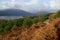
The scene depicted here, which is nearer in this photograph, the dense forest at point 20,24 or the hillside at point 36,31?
the hillside at point 36,31

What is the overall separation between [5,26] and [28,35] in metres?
3.34

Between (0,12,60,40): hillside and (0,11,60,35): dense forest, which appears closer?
(0,12,60,40): hillside

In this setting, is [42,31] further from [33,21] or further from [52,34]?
[33,21]

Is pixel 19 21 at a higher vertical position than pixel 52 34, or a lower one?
lower

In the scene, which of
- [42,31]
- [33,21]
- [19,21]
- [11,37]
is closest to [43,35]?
[42,31]

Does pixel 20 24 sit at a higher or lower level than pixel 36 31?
lower

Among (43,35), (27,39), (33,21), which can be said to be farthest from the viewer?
(33,21)

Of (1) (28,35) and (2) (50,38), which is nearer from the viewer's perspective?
(2) (50,38)

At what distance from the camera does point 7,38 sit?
378 inches

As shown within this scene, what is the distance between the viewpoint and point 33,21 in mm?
11781

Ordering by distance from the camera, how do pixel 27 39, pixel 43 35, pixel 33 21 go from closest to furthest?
pixel 43 35 → pixel 27 39 → pixel 33 21

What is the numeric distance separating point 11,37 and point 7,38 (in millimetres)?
188

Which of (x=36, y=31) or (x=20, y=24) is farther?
(x=20, y=24)

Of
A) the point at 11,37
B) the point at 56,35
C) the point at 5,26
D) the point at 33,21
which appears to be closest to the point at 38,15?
the point at 33,21
